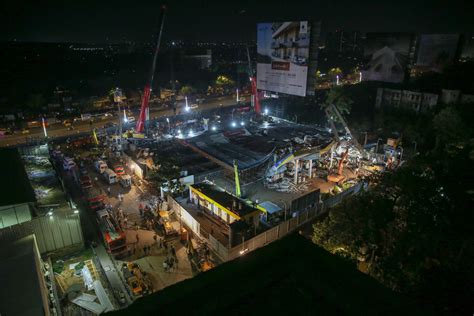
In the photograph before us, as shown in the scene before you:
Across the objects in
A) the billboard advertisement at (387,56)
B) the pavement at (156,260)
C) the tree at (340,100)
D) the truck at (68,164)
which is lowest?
the pavement at (156,260)

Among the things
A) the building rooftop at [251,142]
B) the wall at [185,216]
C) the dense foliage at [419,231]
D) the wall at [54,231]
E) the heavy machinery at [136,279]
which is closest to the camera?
the dense foliage at [419,231]

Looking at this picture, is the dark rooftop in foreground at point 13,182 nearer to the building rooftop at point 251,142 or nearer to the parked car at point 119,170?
the parked car at point 119,170

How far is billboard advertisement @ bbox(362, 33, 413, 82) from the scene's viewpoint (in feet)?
127

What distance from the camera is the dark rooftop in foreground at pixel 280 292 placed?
13.3 feet

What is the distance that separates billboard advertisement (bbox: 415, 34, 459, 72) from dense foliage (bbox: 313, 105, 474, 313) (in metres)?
36.5

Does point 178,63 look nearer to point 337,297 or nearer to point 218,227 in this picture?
point 218,227

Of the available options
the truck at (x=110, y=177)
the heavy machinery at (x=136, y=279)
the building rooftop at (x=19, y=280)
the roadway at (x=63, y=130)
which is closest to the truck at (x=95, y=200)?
the truck at (x=110, y=177)

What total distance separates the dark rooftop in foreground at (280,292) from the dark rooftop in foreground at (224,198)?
33.7ft

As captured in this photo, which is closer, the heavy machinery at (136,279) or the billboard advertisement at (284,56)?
the heavy machinery at (136,279)

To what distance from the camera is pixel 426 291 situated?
782 cm

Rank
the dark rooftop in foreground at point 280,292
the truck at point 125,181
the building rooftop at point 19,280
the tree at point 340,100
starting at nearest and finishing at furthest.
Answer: the dark rooftop in foreground at point 280,292
the building rooftop at point 19,280
the truck at point 125,181
the tree at point 340,100

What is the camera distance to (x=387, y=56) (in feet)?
133

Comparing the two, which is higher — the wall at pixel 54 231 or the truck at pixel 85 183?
the wall at pixel 54 231

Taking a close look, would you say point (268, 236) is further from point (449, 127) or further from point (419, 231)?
point (449, 127)
